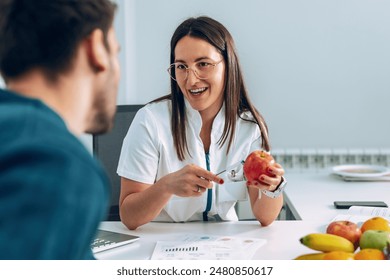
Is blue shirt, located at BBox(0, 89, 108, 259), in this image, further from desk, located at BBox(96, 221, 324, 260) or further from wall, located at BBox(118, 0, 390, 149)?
wall, located at BBox(118, 0, 390, 149)

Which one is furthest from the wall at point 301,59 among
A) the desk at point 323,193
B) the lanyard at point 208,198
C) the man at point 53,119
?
the man at point 53,119

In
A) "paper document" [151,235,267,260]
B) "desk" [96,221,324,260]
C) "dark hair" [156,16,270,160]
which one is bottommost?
"desk" [96,221,324,260]

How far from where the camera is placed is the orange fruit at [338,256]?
38.2 inches

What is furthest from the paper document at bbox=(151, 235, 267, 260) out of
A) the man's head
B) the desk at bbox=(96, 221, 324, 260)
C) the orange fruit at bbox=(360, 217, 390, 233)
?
the man's head

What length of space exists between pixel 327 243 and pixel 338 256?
0.08m

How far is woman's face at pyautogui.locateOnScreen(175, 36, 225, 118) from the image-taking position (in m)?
1.62

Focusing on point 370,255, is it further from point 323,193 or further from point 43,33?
point 323,193

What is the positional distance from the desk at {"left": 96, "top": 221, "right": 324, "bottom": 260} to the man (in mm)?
553

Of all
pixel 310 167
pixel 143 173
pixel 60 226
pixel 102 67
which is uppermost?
pixel 102 67

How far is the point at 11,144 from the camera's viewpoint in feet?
1.79

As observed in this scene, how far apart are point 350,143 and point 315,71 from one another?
0.37 metres

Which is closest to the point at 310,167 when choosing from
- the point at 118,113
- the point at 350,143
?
the point at 350,143

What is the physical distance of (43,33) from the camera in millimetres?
688

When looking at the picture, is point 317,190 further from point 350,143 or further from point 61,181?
point 61,181
